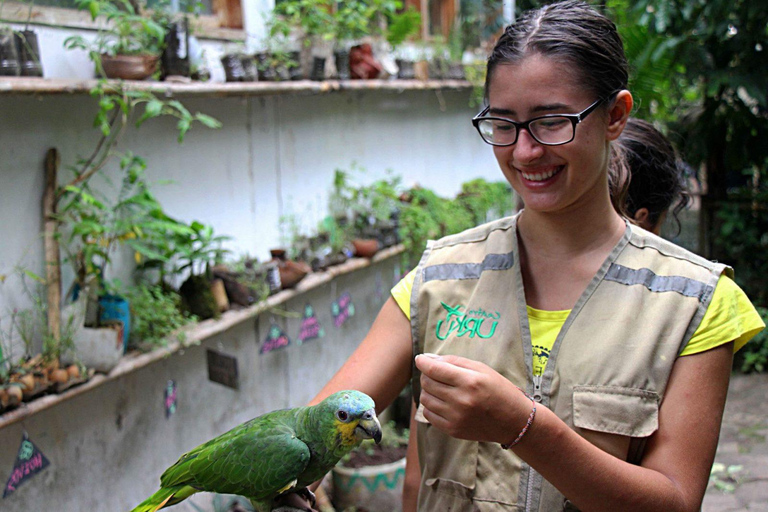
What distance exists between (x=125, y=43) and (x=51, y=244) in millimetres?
959

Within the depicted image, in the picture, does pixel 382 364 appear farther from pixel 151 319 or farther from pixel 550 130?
pixel 151 319

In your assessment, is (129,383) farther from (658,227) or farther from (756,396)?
(756,396)

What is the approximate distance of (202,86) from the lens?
3164 millimetres

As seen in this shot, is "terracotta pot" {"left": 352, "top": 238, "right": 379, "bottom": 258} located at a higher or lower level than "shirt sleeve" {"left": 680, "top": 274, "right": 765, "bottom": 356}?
lower

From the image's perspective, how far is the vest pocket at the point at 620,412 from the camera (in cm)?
128

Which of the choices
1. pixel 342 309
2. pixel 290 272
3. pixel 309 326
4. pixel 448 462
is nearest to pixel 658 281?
pixel 448 462

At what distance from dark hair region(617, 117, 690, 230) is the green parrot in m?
1.22

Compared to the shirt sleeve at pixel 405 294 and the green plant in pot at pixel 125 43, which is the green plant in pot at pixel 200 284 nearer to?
the green plant in pot at pixel 125 43

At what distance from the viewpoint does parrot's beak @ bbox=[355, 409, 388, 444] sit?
134 centimetres

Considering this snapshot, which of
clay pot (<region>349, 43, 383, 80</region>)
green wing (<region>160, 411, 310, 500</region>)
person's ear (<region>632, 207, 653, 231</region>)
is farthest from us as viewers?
clay pot (<region>349, 43, 383, 80</region>)

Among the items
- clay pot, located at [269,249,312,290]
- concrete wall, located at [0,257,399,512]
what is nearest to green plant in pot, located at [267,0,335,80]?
clay pot, located at [269,249,312,290]

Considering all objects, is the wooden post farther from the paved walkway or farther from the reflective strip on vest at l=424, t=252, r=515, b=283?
the paved walkway

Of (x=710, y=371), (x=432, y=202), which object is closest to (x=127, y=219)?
(x=710, y=371)

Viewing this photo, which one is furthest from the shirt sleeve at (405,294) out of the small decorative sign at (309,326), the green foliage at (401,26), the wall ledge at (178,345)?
the green foliage at (401,26)
